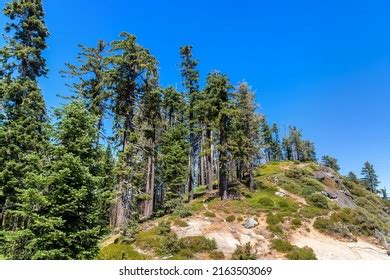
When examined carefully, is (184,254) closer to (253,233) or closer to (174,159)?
(253,233)

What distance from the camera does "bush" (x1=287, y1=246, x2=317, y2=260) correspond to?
842 inches

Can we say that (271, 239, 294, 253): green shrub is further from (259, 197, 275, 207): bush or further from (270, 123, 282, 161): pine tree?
(270, 123, 282, 161): pine tree

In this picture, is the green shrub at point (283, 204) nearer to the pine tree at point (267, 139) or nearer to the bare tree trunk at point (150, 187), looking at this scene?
the bare tree trunk at point (150, 187)

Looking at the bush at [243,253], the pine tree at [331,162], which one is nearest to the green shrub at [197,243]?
the bush at [243,253]

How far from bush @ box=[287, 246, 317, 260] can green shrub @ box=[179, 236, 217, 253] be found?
201 inches

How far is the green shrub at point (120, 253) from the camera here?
20.7 meters

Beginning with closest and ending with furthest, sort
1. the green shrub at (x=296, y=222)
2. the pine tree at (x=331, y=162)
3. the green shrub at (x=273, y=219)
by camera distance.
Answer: the green shrub at (x=273, y=219)
the green shrub at (x=296, y=222)
the pine tree at (x=331, y=162)

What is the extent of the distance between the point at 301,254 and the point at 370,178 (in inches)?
3756

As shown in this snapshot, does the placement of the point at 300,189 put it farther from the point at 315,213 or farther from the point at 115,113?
the point at 115,113

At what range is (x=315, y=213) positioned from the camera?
31.6 m

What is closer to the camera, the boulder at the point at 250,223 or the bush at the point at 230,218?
the boulder at the point at 250,223

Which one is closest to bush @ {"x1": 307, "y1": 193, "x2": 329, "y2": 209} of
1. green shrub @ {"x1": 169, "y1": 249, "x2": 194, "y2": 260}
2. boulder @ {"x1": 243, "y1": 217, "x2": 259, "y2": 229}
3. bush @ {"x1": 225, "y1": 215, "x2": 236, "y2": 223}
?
boulder @ {"x1": 243, "y1": 217, "x2": 259, "y2": 229}

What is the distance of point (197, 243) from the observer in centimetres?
2297
